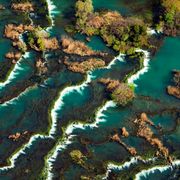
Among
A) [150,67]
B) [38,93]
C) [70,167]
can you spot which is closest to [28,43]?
[38,93]

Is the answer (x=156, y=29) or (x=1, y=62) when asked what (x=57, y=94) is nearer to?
(x=1, y=62)

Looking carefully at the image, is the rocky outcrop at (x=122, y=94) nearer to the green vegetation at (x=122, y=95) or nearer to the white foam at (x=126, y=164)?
the green vegetation at (x=122, y=95)

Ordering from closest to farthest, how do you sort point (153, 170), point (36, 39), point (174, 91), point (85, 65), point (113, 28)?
point (153, 170) < point (174, 91) < point (85, 65) < point (36, 39) < point (113, 28)

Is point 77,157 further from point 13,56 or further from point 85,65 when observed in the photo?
point 13,56

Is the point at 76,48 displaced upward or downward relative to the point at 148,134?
upward

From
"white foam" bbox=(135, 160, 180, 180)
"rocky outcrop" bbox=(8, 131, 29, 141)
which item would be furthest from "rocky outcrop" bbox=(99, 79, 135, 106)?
"rocky outcrop" bbox=(8, 131, 29, 141)

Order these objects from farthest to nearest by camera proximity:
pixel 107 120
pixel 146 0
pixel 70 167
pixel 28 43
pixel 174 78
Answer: pixel 146 0, pixel 28 43, pixel 174 78, pixel 107 120, pixel 70 167

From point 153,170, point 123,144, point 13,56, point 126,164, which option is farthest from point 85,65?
point 153,170

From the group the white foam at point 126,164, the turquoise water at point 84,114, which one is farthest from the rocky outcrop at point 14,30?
the white foam at point 126,164
